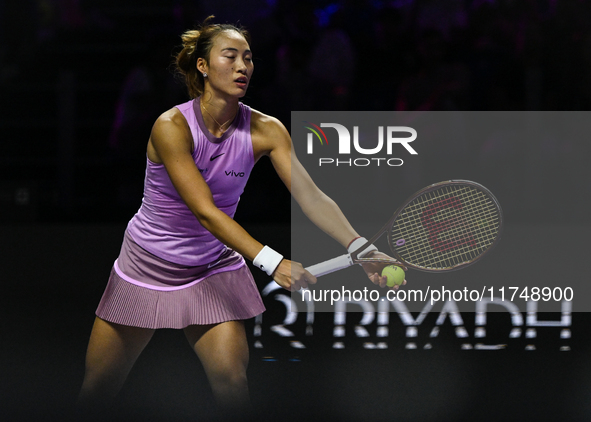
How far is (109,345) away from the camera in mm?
1978

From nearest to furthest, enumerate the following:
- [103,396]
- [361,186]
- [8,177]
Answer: [103,396] → [361,186] → [8,177]

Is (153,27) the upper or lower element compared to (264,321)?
upper

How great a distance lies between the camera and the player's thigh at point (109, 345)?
1.97 meters

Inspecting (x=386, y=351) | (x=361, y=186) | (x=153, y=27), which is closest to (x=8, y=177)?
(x=153, y=27)

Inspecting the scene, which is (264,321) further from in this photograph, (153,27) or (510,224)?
(153,27)

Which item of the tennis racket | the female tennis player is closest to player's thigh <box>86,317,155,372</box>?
the female tennis player

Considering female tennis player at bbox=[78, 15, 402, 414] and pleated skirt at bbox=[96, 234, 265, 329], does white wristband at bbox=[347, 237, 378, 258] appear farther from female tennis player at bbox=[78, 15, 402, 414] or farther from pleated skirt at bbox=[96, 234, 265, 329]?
pleated skirt at bbox=[96, 234, 265, 329]

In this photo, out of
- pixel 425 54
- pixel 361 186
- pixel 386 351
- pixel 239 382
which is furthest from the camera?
pixel 425 54

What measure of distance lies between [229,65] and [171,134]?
0.23m

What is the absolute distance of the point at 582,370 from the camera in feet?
8.61

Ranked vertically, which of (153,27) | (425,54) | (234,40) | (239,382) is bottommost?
(239,382)

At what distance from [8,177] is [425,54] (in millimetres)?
2856

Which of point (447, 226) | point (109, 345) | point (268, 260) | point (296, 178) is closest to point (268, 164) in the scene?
point (447, 226)

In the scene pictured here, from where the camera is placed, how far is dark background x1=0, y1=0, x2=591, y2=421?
2506mm
